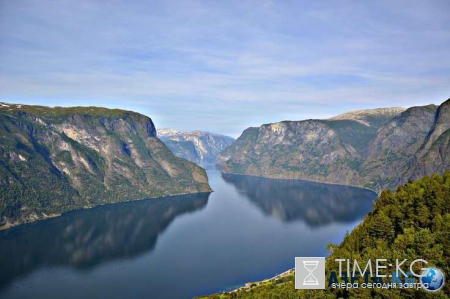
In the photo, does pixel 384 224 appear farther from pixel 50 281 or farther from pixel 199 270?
pixel 50 281

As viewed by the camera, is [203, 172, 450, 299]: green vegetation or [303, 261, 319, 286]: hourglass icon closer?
[203, 172, 450, 299]: green vegetation

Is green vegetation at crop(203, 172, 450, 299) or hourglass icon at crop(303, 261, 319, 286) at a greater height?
green vegetation at crop(203, 172, 450, 299)

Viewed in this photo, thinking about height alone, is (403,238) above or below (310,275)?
above

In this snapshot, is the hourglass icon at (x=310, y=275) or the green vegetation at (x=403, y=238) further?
the hourglass icon at (x=310, y=275)

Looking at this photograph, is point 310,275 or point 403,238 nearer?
point 310,275

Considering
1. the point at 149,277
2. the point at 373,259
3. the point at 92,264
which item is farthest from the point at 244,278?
the point at 373,259
